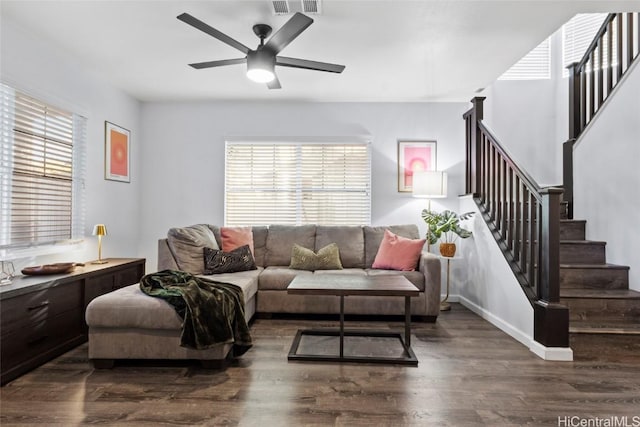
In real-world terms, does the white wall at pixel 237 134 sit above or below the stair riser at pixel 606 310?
above

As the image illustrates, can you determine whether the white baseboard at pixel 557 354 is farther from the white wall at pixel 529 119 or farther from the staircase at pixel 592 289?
the white wall at pixel 529 119

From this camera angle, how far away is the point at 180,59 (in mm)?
3463

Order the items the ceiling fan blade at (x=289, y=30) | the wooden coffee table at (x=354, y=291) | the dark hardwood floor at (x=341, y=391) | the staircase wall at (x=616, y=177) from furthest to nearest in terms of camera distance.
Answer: the staircase wall at (x=616, y=177), the wooden coffee table at (x=354, y=291), the ceiling fan blade at (x=289, y=30), the dark hardwood floor at (x=341, y=391)

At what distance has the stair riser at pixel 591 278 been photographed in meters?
3.42

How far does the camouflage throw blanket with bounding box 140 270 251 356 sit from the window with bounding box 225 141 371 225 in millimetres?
2064

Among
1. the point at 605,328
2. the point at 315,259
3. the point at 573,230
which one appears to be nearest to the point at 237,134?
the point at 315,259

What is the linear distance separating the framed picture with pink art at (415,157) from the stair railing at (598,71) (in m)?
1.63

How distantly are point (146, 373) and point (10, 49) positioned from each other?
2.77 meters

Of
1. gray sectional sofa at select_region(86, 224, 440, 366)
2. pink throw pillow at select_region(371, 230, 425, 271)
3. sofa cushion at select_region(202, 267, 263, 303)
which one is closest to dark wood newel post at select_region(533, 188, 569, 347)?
gray sectional sofa at select_region(86, 224, 440, 366)

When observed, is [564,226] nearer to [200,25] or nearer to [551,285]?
[551,285]

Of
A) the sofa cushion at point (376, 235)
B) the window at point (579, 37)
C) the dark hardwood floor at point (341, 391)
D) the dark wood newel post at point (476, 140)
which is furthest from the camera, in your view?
the window at point (579, 37)

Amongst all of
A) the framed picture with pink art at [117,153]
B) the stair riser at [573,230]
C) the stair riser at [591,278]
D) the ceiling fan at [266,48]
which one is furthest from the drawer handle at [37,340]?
the stair riser at [573,230]

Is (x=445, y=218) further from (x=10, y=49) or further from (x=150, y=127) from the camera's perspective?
(x=10, y=49)

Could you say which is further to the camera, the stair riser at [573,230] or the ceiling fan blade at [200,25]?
the stair riser at [573,230]
